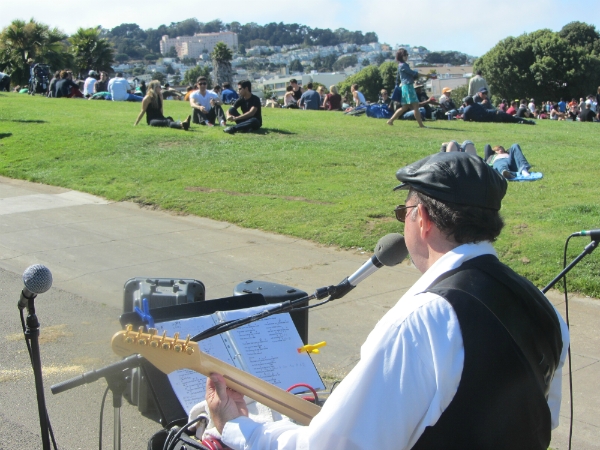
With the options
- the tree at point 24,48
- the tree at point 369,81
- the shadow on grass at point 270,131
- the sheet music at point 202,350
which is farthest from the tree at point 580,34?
the sheet music at point 202,350

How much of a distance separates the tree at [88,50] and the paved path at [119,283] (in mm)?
33727

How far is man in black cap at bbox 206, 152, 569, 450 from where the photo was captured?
178 cm

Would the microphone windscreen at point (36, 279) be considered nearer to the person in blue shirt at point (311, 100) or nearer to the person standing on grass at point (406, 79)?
the person standing on grass at point (406, 79)

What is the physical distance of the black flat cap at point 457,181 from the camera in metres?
2.04

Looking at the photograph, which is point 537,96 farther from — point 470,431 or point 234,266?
point 470,431

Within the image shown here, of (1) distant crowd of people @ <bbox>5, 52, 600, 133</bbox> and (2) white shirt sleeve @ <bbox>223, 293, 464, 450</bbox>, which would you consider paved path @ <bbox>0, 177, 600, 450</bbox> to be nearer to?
(2) white shirt sleeve @ <bbox>223, 293, 464, 450</bbox>

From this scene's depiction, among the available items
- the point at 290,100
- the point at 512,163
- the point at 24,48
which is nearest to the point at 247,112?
the point at 512,163

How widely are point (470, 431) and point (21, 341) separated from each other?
4721 mm

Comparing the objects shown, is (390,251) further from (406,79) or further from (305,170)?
(406,79)

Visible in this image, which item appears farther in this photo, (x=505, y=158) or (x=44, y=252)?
(x=505, y=158)

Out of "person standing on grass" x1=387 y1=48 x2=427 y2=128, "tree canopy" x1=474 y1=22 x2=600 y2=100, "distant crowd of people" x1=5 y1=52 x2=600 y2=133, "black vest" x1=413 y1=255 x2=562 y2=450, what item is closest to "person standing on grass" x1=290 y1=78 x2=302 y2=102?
"distant crowd of people" x1=5 y1=52 x2=600 y2=133

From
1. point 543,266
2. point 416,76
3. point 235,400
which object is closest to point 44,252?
point 543,266

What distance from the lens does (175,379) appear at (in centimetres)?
296

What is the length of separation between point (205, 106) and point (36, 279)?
49.9 ft
